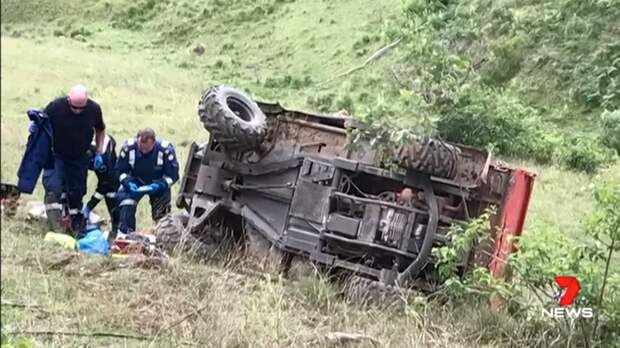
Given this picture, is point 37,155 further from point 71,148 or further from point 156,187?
point 156,187

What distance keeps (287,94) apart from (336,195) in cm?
1459

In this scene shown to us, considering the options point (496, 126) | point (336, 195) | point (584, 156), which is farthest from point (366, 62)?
point (336, 195)

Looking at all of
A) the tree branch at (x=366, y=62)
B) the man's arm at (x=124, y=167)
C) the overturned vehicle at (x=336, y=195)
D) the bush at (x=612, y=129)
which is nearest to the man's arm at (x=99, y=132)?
the man's arm at (x=124, y=167)

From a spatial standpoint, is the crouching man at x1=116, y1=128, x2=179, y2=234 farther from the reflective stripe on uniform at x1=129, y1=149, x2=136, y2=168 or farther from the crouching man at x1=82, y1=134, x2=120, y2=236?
the crouching man at x1=82, y1=134, x2=120, y2=236

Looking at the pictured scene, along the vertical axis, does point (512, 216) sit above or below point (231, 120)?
below

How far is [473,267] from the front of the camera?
247 inches

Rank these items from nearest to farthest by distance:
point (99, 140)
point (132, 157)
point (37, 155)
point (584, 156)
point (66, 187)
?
point (37, 155)
point (66, 187)
point (99, 140)
point (132, 157)
point (584, 156)

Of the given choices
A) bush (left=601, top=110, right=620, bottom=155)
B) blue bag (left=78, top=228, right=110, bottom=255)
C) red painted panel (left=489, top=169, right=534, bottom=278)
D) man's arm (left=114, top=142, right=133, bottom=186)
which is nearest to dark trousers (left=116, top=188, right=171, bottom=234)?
man's arm (left=114, top=142, right=133, bottom=186)

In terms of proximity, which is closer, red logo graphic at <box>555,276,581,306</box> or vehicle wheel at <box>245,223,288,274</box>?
red logo graphic at <box>555,276,581,306</box>

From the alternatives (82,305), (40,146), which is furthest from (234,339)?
(40,146)

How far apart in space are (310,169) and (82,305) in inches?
107

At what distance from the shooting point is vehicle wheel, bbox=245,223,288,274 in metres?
6.90

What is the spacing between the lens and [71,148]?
7.63m

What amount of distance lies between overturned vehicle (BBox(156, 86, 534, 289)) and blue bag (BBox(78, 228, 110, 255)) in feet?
1.44
